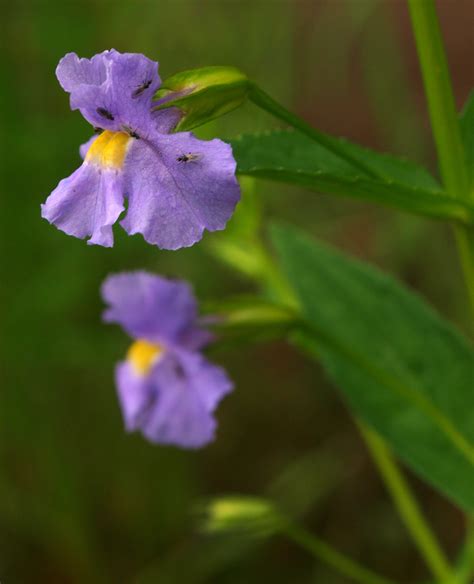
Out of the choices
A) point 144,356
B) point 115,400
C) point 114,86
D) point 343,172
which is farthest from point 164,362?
point 115,400

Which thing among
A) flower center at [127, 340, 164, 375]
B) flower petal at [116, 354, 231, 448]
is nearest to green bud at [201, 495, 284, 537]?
flower petal at [116, 354, 231, 448]

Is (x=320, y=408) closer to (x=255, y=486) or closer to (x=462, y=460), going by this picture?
(x=255, y=486)

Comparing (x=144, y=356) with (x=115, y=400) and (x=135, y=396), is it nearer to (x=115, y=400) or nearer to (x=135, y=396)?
(x=135, y=396)

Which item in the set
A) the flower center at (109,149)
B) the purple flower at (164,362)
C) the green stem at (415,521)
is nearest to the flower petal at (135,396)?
the purple flower at (164,362)

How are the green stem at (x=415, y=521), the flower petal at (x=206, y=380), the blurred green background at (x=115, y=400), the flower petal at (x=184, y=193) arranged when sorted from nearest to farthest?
the flower petal at (x=184, y=193), the flower petal at (x=206, y=380), the green stem at (x=415, y=521), the blurred green background at (x=115, y=400)

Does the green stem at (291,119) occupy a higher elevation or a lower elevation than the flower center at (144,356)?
higher

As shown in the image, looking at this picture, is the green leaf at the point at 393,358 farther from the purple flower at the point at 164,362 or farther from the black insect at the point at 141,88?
the black insect at the point at 141,88
